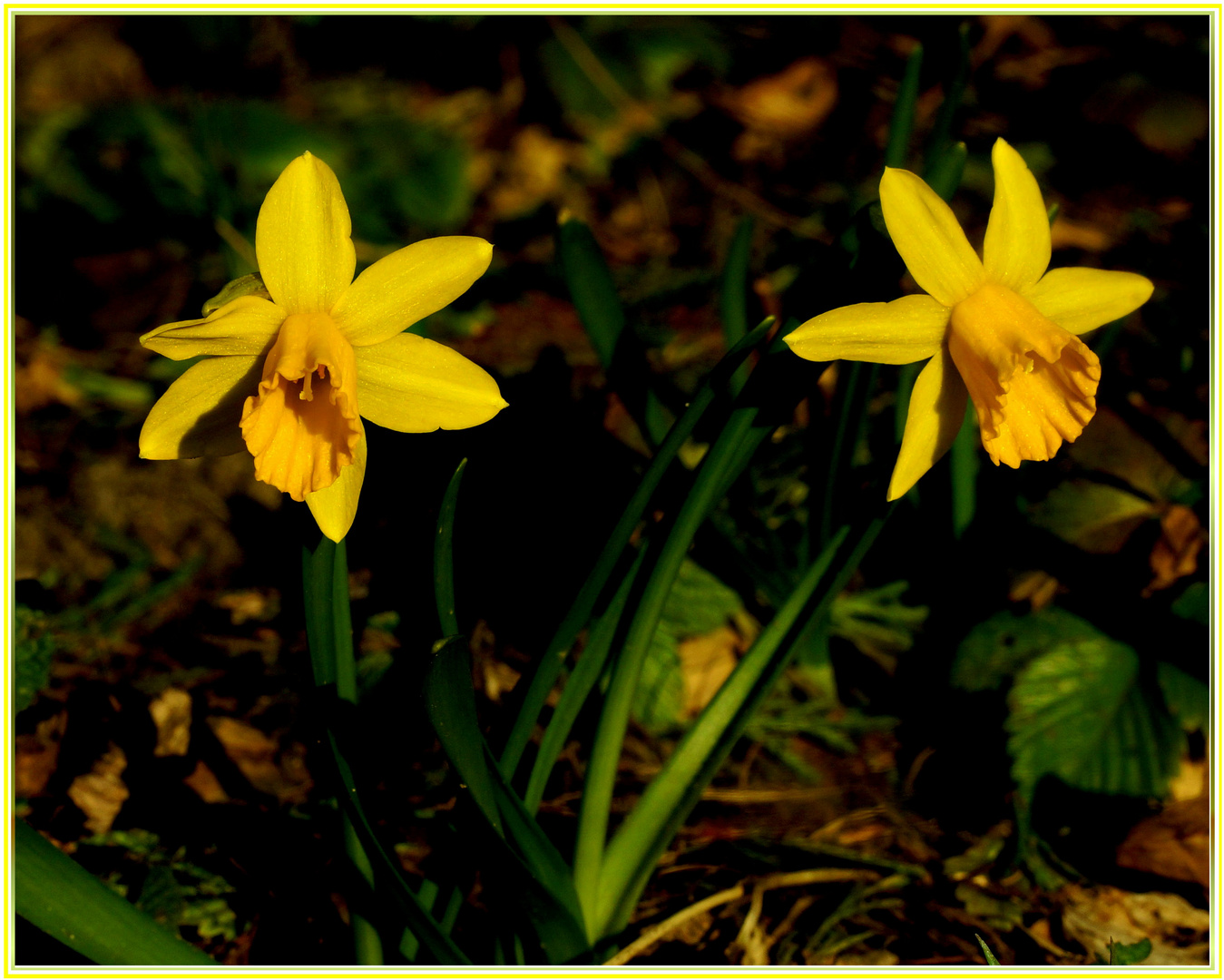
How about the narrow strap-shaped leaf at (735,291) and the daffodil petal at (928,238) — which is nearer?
the daffodil petal at (928,238)

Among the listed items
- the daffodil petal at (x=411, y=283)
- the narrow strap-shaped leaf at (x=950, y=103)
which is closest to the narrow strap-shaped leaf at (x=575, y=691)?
the daffodil petal at (x=411, y=283)

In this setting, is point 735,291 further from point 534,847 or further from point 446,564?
point 534,847

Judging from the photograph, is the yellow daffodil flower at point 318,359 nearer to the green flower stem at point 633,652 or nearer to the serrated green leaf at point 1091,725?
the green flower stem at point 633,652

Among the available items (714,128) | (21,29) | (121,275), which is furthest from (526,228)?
(21,29)

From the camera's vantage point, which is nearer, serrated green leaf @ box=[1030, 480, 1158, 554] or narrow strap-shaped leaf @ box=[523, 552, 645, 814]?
narrow strap-shaped leaf @ box=[523, 552, 645, 814]

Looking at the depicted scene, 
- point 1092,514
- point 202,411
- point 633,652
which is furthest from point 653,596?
point 1092,514

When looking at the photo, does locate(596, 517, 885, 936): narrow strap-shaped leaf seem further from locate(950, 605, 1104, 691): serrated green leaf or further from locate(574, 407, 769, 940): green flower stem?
locate(950, 605, 1104, 691): serrated green leaf

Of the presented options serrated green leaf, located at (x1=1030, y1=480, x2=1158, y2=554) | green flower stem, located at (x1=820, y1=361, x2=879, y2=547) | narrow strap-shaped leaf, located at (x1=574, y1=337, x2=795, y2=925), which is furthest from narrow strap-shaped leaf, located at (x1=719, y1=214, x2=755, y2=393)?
serrated green leaf, located at (x1=1030, y1=480, x2=1158, y2=554)
